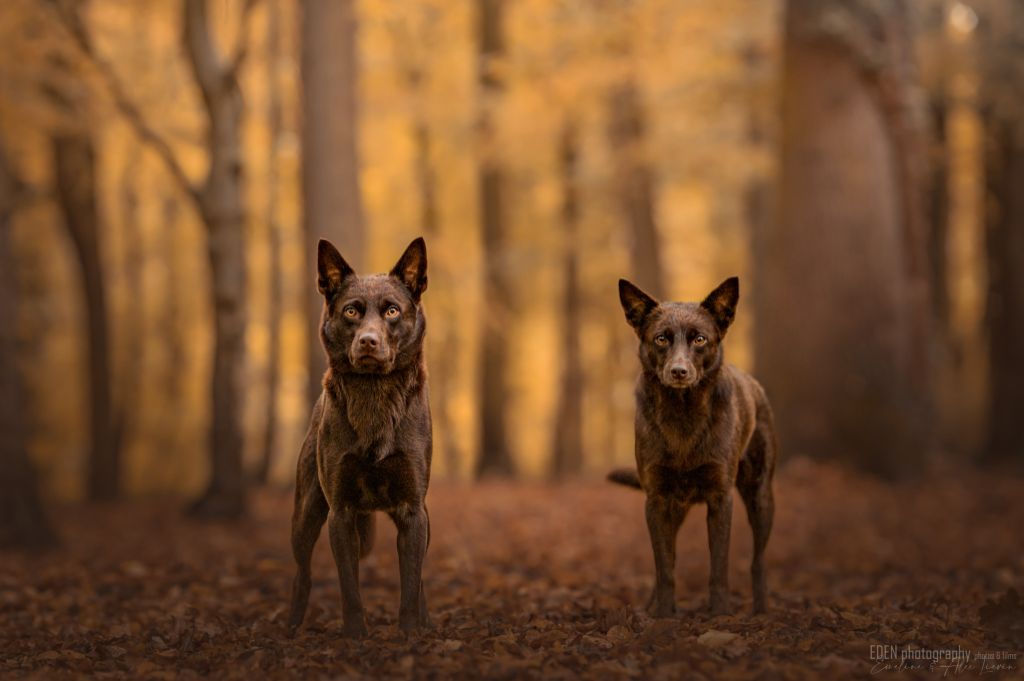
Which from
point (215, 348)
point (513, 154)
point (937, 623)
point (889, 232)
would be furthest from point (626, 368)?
point (937, 623)

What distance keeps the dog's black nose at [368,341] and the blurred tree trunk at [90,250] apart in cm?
1278

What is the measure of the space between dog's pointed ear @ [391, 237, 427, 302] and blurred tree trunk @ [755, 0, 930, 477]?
28.1 ft

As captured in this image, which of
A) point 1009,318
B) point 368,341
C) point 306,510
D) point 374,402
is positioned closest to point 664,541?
point 374,402

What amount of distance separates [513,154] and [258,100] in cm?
632

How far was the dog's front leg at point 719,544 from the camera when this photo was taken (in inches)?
228

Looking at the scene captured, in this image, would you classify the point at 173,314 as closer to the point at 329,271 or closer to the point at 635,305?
the point at 329,271

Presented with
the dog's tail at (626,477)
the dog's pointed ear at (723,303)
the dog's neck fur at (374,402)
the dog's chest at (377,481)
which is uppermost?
the dog's pointed ear at (723,303)

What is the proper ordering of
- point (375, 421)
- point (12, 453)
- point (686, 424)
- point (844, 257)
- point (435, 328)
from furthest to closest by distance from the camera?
point (435, 328), point (844, 257), point (12, 453), point (686, 424), point (375, 421)

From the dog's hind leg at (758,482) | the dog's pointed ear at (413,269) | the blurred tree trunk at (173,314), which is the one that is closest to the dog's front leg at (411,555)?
the dog's pointed ear at (413,269)

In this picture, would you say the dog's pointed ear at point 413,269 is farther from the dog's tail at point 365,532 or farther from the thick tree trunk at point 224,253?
the thick tree trunk at point 224,253

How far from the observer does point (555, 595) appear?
7250 millimetres

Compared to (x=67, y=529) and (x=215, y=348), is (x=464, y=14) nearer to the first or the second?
(x=215, y=348)

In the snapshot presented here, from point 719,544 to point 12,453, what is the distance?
281 inches

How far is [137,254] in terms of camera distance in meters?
22.9
